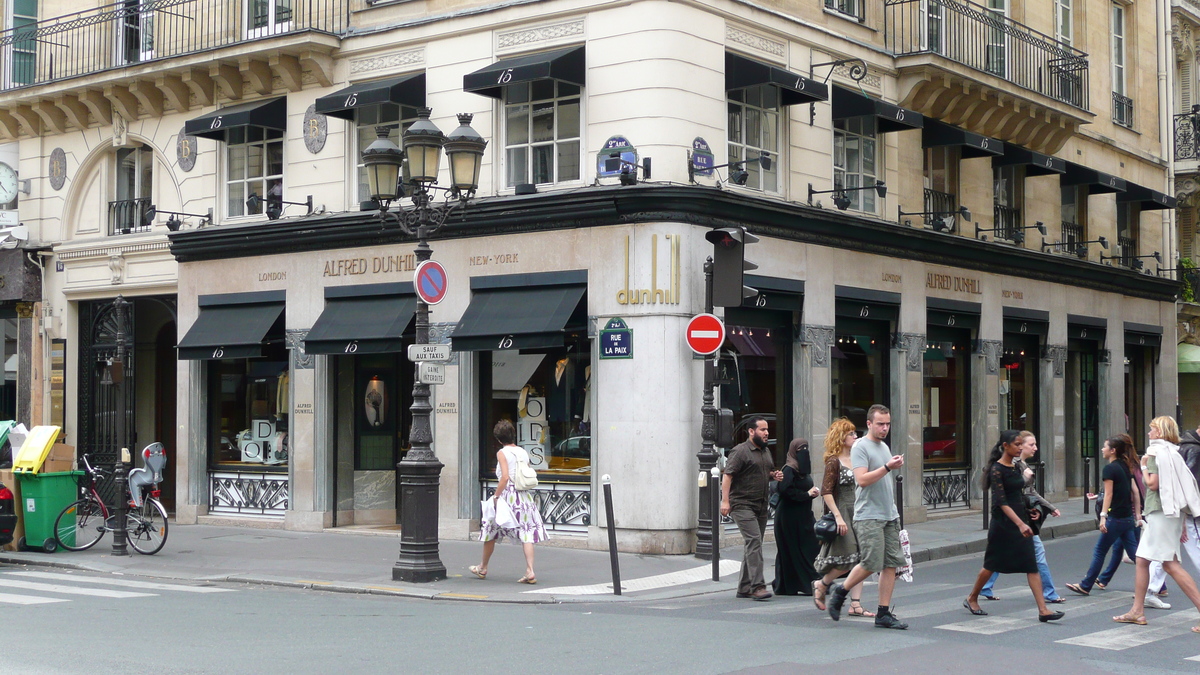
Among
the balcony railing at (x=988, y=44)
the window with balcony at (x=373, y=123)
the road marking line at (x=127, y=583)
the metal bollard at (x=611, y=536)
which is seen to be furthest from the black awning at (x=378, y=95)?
the balcony railing at (x=988, y=44)

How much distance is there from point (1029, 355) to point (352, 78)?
1309 cm

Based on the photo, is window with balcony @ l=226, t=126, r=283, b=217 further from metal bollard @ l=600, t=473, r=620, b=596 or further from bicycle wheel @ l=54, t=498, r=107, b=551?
metal bollard @ l=600, t=473, r=620, b=596

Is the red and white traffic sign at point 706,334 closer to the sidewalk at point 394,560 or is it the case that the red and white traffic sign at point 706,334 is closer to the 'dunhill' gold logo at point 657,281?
the 'dunhill' gold logo at point 657,281

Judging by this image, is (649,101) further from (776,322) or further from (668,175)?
(776,322)

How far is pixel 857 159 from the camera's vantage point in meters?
20.3

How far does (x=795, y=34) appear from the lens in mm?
18734

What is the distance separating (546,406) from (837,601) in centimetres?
742

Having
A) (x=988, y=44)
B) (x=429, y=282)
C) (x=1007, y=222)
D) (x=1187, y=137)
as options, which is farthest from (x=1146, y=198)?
(x=429, y=282)

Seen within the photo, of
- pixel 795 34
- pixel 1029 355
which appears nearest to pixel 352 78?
pixel 795 34

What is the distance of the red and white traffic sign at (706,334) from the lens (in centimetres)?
1533

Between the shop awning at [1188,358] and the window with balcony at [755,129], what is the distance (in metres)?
15.3

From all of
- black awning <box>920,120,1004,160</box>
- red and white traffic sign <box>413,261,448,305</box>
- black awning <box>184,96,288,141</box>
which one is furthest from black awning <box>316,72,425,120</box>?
black awning <box>920,120,1004,160</box>

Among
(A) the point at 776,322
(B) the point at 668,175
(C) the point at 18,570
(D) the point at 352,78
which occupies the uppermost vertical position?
(D) the point at 352,78

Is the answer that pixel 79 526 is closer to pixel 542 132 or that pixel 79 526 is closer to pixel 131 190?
pixel 131 190
